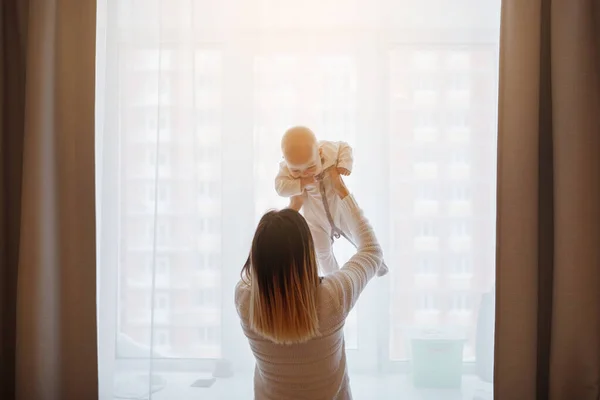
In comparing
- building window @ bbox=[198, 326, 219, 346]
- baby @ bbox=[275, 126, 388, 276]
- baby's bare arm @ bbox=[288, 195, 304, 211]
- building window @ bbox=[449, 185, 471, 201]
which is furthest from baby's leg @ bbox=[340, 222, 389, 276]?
building window @ bbox=[198, 326, 219, 346]

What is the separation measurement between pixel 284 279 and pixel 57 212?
3.37 feet

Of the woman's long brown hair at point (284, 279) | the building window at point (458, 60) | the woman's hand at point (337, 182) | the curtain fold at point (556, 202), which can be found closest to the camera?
the woman's long brown hair at point (284, 279)

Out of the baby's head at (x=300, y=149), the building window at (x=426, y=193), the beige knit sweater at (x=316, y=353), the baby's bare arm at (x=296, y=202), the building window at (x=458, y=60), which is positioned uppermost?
the building window at (x=458, y=60)

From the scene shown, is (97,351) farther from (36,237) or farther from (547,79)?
(547,79)

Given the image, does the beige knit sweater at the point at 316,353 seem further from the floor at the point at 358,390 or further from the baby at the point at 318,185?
the floor at the point at 358,390

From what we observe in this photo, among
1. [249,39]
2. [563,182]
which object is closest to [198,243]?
[249,39]

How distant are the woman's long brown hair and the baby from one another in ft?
0.60

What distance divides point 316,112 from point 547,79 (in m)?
0.79

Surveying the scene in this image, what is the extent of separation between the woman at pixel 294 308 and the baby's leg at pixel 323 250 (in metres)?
0.13

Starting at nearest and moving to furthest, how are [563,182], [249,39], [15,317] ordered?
[563,182]
[249,39]
[15,317]

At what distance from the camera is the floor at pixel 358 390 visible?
187cm

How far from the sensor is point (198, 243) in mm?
1899

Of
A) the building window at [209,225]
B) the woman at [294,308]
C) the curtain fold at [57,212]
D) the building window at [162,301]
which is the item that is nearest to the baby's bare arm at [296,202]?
the woman at [294,308]

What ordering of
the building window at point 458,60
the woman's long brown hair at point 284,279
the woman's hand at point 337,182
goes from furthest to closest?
the building window at point 458,60 → the woman's hand at point 337,182 → the woman's long brown hair at point 284,279
